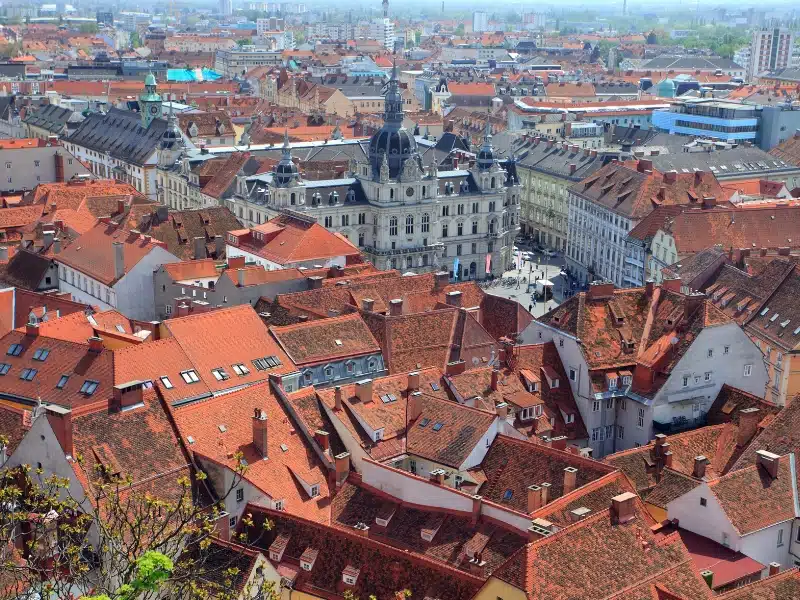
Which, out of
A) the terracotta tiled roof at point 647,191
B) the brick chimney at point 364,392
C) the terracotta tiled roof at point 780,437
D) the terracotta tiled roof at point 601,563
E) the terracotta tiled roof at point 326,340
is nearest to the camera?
the terracotta tiled roof at point 601,563

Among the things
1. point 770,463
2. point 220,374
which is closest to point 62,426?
point 220,374

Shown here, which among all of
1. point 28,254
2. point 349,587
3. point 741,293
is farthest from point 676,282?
point 28,254

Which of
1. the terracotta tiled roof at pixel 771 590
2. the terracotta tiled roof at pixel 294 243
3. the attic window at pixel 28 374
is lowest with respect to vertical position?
the terracotta tiled roof at pixel 294 243

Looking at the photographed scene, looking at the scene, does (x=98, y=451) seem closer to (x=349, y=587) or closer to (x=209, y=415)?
(x=209, y=415)

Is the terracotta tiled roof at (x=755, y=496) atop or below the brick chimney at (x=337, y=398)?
below

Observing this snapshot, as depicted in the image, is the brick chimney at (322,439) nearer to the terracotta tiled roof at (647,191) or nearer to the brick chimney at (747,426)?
the brick chimney at (747,426)

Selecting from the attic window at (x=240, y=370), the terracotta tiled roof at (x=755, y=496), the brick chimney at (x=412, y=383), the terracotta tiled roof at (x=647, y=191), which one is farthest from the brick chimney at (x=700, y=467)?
the terracotta tiled roof at (x=647, y=191)
